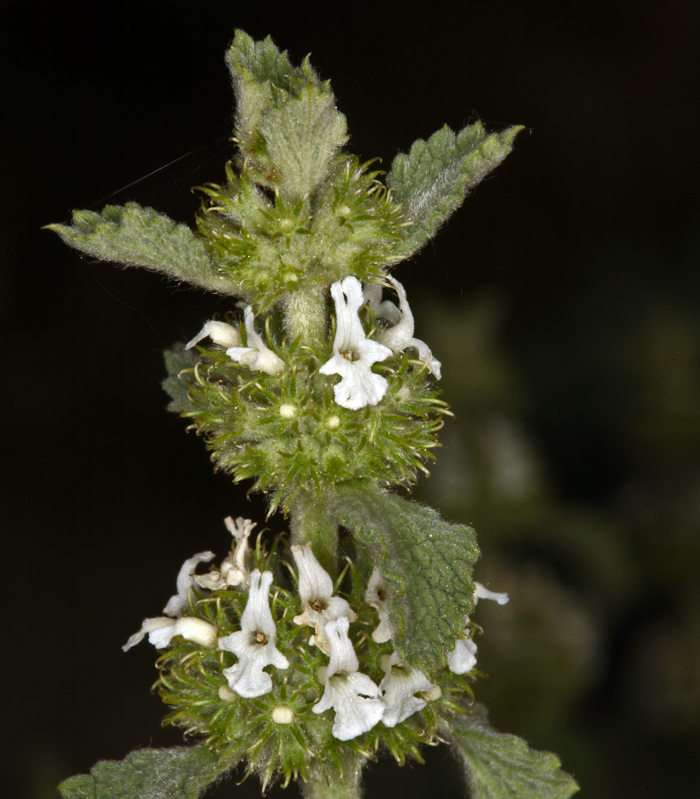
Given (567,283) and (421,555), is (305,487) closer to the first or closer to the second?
(421,555)

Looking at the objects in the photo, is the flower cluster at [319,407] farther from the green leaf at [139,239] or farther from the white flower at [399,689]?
the white flower at [399,689]

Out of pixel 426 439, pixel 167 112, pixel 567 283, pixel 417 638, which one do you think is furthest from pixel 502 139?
pixel 567 283

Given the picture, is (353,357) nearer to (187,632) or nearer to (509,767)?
(187,632)

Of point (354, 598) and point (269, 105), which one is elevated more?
point (269, 105)

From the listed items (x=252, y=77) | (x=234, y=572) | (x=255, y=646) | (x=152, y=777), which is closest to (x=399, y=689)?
(x=255, y=646)

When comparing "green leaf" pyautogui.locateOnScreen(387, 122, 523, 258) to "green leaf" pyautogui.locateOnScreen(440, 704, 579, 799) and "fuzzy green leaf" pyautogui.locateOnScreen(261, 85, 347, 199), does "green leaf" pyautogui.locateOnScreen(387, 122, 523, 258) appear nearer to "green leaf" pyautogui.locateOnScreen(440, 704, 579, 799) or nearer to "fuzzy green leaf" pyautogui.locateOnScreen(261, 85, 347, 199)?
"fuzzy green leaf" pyautogui.locateOnScreen(261, 85, 347, 199)

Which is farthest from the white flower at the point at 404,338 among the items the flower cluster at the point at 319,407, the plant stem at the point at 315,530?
the plant stem at the point at 315,530
